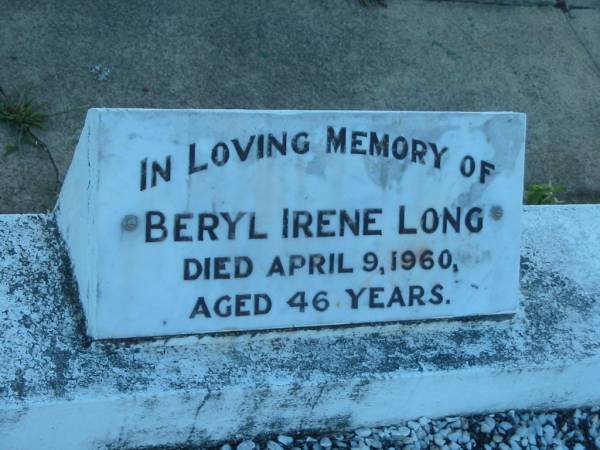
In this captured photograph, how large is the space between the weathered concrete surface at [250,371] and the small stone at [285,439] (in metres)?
0.02

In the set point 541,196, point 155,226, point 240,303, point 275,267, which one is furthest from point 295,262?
point 541,196

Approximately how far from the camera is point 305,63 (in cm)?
491

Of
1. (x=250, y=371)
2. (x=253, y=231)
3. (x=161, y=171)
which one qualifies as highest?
(x=161, y=171)

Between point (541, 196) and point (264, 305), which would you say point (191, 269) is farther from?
point (541, 196)

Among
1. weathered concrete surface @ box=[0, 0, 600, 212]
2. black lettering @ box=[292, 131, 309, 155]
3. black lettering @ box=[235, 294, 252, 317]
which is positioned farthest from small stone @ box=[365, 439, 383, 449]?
weathered concrete surface @ box=[0, 0, 600, 212]

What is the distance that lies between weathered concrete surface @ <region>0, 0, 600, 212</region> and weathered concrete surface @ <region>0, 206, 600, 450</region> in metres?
1.62

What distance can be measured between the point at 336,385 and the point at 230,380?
0.30 meters

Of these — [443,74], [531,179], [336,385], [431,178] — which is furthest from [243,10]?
[336,385]

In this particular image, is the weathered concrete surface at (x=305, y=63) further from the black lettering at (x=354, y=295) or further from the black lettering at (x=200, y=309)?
the black lettering at (x=354, y=295)

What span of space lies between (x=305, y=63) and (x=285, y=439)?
276 cm

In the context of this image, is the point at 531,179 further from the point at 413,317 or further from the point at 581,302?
the point at 413,317

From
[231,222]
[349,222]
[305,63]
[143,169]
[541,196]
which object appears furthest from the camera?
[305,63]

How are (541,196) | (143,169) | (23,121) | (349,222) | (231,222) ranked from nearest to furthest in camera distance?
(143,169), (231,222), (349,222), (541,196), (23,121)

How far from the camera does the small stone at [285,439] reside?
259 centimetres
